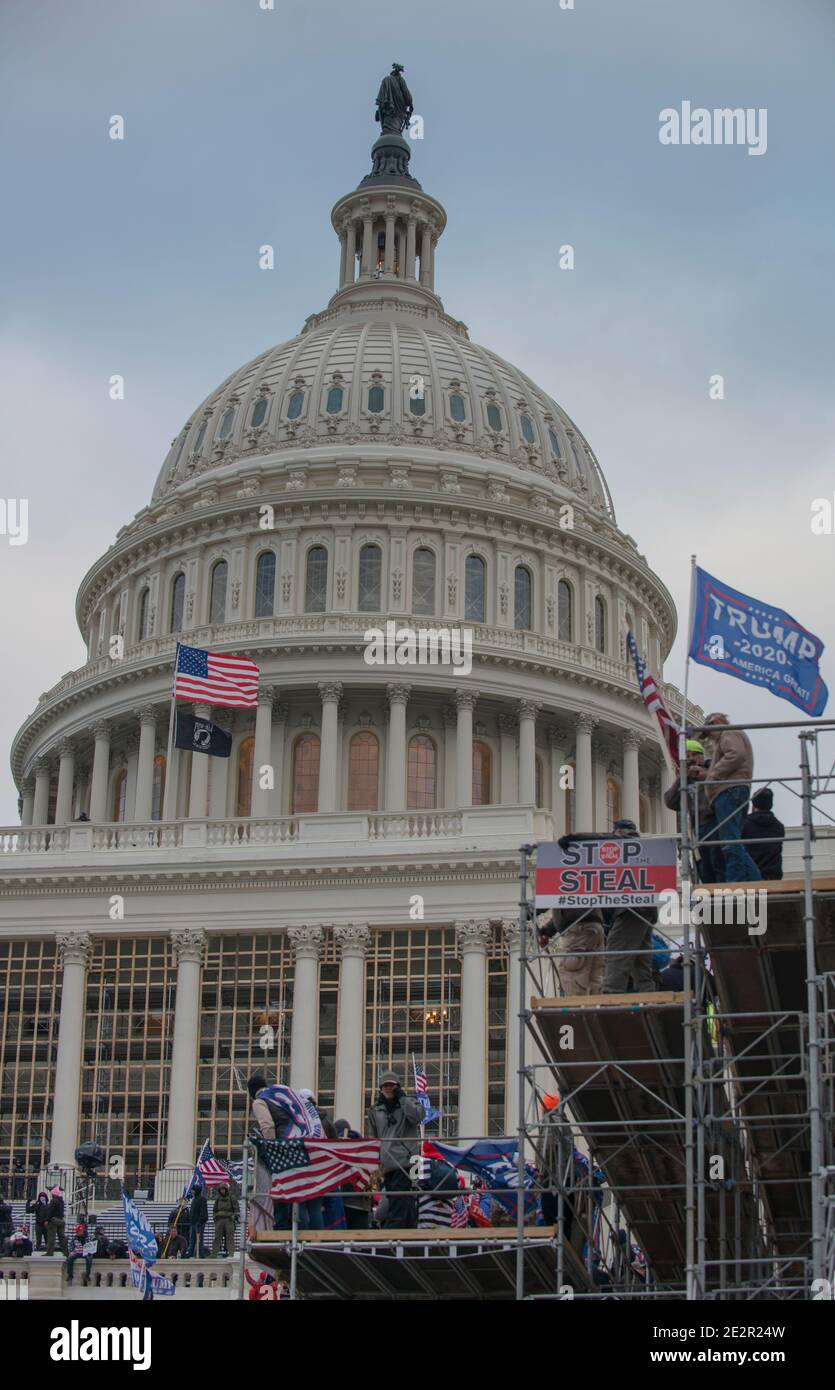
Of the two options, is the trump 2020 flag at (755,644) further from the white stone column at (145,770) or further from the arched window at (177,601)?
the arched window at (177,601)

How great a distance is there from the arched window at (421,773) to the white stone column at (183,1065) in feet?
63.4

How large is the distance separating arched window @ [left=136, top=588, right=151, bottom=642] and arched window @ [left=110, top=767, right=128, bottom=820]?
5180mm

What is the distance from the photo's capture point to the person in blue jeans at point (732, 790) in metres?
26.4

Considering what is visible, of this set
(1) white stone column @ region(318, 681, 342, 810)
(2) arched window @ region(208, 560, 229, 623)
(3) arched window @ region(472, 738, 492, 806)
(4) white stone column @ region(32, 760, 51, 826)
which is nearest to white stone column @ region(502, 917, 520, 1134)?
(1) white stone column @ region(318, 681, 342, 810)

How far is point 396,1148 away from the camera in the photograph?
28.0m

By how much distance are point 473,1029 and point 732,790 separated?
26160 millimetres

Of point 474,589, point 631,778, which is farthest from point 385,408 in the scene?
point 631,778

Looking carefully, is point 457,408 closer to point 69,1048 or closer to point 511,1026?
point 511,1026

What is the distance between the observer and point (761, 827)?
88.9ft

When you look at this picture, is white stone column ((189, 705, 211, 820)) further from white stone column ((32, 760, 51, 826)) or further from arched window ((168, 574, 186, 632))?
white stone column ((32, 760, 51, 826))

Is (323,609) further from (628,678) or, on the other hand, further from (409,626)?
(628,678)

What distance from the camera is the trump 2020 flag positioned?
27.6 m

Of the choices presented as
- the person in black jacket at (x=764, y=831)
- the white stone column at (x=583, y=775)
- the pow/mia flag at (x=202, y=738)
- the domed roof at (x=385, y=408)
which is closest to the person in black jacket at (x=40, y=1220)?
the person in black jacket at (x=764, y=831)
